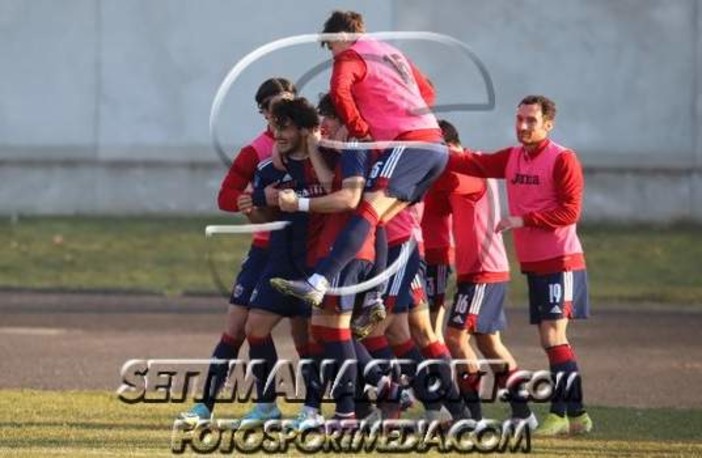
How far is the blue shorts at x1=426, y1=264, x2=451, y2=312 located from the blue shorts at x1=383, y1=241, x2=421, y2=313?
0.68 meters

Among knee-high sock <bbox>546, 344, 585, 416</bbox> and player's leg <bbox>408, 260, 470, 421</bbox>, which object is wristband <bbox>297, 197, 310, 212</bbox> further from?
knee-high sock <bbox>546, 344, 585, 416</bbox>

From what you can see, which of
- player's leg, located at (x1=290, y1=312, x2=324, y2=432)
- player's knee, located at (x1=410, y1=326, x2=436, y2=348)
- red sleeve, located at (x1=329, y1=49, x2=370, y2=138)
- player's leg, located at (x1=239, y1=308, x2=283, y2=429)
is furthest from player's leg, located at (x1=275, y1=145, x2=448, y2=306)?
player's knee, located at (x1=410, y1=326, x2=436, y2=348)

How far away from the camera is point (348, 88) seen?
10344 mm

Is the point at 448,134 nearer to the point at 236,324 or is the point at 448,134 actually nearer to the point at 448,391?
the point at 448,391

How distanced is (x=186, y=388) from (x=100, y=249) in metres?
11.0

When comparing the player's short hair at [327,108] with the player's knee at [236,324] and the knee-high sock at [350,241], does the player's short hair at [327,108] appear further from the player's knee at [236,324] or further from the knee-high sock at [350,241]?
the player's knee at [236,324]

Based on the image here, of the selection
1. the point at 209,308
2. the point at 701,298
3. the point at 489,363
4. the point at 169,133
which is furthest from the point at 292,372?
the point at 169,133

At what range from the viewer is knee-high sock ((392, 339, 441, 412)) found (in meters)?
10.9

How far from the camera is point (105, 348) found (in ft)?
50.3

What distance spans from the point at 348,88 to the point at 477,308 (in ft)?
5.61

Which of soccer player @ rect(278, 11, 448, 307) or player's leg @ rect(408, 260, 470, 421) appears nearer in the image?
soccer player @ rect(278, 11, 448, 307)

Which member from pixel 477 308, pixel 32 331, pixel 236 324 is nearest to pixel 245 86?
pixel 32 331

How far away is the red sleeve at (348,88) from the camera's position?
33.8ft

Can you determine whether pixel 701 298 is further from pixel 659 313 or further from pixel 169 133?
pixel 169 133
